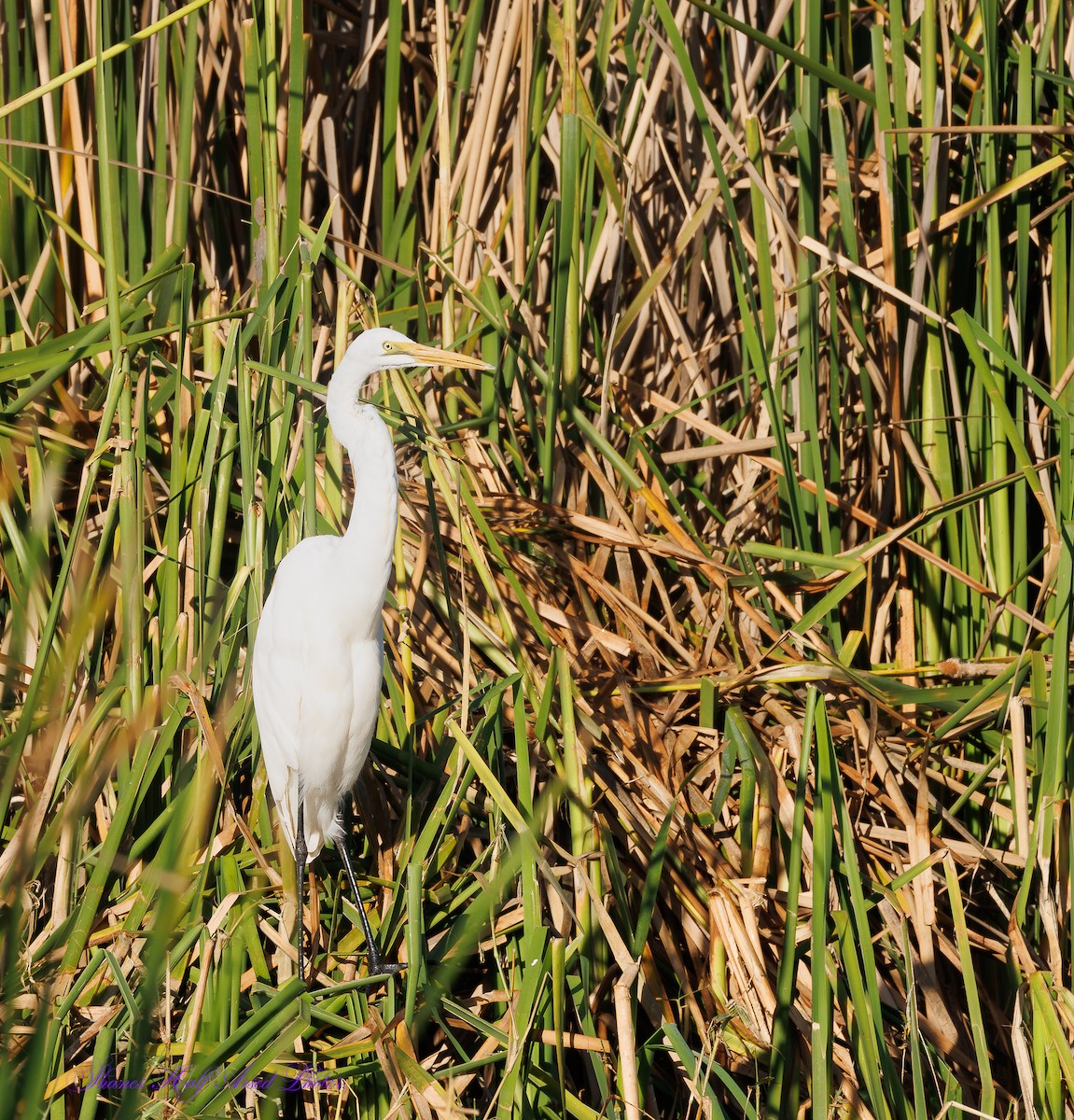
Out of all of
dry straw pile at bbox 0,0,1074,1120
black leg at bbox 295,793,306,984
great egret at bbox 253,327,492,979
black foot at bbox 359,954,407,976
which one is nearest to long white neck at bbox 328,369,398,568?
great egret at bbox 253,327,492,979

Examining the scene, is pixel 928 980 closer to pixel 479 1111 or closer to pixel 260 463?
pixel 479 1111

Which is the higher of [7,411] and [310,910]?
[7,411]

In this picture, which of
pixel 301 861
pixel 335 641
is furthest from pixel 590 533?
pixel 301 861

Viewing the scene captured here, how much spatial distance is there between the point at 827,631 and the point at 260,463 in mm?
990

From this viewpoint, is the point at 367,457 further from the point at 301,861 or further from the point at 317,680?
the point at 301,861

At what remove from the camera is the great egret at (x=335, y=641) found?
1.50 metres

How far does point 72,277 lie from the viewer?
2.12 meters

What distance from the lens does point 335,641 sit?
1676mm

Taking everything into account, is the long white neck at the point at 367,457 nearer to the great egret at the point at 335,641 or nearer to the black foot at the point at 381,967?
the great egret at the point at 335,641

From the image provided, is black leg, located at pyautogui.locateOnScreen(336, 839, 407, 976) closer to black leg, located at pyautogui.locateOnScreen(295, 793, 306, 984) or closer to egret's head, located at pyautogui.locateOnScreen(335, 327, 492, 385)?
black leg, located at pyautogui.locateOnScreen(295, 793, 306, 984)

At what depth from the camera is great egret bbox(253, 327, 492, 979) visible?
1499 mm

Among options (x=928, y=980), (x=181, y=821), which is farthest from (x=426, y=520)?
(x=181, y=821)

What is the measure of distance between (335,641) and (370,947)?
44 cm

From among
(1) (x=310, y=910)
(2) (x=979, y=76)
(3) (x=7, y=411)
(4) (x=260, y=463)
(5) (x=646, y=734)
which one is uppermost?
(2) (x=979, y=76)
